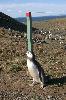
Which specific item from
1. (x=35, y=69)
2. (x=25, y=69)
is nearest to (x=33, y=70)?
(x=35, y=69)

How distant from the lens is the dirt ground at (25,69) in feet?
54.1

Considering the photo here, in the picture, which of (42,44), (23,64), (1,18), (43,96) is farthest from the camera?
(1,18)

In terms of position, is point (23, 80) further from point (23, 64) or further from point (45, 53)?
point (45, 53)

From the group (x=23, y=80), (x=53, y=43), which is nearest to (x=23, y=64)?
(x=23, y=80)

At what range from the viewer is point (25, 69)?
1944 centimetres

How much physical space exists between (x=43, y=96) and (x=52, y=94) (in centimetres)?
44

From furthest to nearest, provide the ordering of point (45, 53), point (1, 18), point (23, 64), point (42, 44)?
point (1, 18)
point (42, 44)
point (45, 53)
point (23, 64)

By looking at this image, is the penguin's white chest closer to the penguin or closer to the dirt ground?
the penguin

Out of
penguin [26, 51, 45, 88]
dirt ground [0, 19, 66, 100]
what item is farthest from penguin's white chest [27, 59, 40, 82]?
dirt ground [0, 19, 66, 100]

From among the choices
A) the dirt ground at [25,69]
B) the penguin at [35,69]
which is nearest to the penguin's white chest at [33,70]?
the penguin at [35,69]

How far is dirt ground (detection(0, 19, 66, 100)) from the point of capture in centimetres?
1650

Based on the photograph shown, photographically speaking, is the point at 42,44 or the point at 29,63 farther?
the point at 42,44

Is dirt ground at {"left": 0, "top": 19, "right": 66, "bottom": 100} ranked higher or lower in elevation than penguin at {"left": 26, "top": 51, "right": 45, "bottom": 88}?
lower

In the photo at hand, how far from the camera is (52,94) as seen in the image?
54.3 feet
